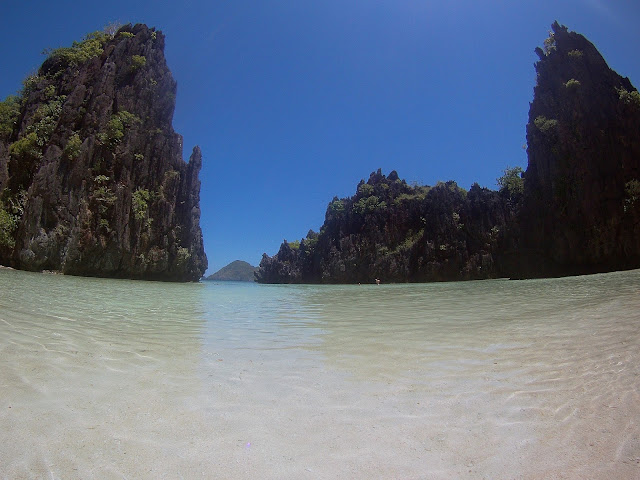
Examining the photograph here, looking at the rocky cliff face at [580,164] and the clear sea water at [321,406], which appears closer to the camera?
the clear sea water at [321,406]

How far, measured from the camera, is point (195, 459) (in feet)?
5.73

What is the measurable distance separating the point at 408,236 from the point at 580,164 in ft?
82.0

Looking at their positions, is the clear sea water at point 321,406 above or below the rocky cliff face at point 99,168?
below

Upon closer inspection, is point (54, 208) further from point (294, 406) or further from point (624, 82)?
point (624, 82)

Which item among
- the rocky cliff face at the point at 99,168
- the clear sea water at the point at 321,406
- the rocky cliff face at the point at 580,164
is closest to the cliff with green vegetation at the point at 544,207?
the rocky cliff face at the point at 580,164

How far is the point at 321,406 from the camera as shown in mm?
2408

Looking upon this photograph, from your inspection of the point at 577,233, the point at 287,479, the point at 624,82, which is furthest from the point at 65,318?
the point at 624,82

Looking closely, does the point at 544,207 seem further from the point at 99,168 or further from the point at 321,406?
the point at 99,168

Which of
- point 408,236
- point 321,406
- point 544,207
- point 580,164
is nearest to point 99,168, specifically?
point 321,406

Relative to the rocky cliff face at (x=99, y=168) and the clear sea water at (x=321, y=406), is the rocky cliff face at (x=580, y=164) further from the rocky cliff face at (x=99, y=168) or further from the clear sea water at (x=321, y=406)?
the rocky cliff face at (x=99, y=168)

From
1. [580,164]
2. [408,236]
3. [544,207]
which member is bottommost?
[408,236]

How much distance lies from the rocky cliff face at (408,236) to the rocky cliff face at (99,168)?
29479mm

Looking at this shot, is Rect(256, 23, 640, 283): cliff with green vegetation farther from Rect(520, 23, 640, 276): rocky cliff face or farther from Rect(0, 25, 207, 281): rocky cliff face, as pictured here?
Rect(0, 25, 207, 281): rocky cliff face

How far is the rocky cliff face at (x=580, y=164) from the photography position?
→ 97.2 feet
